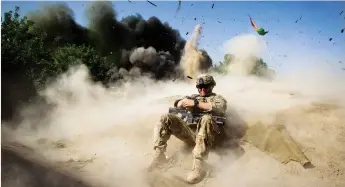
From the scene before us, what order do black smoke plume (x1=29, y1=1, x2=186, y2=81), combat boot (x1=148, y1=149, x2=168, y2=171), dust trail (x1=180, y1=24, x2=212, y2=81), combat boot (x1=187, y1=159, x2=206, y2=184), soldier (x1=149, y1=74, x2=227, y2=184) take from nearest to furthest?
combat boot (x1=187, y1=159, x2=206, y2=184)
soldier (x1=149, y1=74, x2=227, y2=184)
combat boot (x1=148, y1=149, x2=168, y2=171)
dust trail (x1=180, y1=24, x2=212, y2=81)
black smoke plume (x1=29, y1=1, x2=186, y2=81)

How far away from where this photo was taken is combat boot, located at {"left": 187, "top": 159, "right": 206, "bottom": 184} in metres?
4.49

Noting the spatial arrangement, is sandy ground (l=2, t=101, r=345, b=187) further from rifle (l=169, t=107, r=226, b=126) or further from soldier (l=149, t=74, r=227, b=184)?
rifle (l=169, t=107, r=226, b=126)

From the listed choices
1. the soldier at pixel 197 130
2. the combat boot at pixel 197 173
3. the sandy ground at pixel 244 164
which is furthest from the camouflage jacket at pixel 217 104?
the combat boot at pixel 197 173

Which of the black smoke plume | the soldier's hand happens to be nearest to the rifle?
the soldier's hand

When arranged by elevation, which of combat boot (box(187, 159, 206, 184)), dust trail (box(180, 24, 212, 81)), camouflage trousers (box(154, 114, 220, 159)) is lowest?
combat boot (box(187, 159, 206, 184))

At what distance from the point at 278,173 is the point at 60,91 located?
390 inches

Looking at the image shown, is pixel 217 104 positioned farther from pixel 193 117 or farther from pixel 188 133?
pixel 188 133

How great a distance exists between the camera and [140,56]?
1065 inches

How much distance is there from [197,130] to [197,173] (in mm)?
646

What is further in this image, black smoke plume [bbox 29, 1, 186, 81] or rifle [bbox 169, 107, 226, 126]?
black smoke plume [bbox 29, 1, 186, 81]

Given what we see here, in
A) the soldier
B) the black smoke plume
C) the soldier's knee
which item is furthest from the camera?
the black smoke plume

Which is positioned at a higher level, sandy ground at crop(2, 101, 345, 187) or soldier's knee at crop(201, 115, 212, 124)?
soldier's knee at crop(201, 115, 212, 124)

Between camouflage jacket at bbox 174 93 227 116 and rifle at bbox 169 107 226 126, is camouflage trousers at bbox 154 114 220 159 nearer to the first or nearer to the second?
rifle at bbox 169 107 226 126

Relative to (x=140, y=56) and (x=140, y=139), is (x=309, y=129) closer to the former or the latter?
(x=140, y=139)
